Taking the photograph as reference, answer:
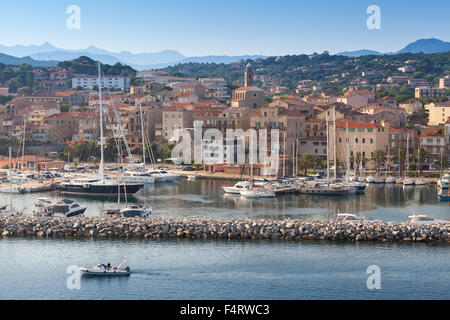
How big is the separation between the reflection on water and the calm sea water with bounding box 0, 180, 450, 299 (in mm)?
5734

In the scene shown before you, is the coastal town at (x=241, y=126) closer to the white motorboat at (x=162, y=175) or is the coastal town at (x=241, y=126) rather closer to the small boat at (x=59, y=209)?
the white motorboat at (x=162, y=175)

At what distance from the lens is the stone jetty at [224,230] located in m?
21.3

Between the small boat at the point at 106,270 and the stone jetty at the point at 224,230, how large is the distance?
4.01 metres

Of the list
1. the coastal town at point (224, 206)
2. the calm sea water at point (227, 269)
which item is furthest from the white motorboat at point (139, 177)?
the calm sea water at point (227, 269)

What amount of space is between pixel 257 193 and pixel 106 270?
1548cm

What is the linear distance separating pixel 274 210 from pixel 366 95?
141ft

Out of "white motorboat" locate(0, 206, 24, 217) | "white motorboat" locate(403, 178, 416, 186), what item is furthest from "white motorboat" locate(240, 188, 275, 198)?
"white motorboat" locate(0, 206, 24, 217)

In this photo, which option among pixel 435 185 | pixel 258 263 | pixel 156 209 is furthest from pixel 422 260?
pixel 435 185

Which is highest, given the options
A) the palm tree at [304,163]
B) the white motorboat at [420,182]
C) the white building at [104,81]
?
the white building at [104,81]

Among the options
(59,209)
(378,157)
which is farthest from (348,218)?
(378,157)

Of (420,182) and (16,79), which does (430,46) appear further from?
(420,182)

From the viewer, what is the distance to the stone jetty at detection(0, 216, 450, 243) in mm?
21297

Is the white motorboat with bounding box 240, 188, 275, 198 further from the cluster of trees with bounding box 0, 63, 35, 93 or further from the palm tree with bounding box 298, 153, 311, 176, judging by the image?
the cluster of trees with bounding box 0, 63, 35, 93

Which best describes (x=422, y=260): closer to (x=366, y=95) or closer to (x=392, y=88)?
(x=366, y=95)
